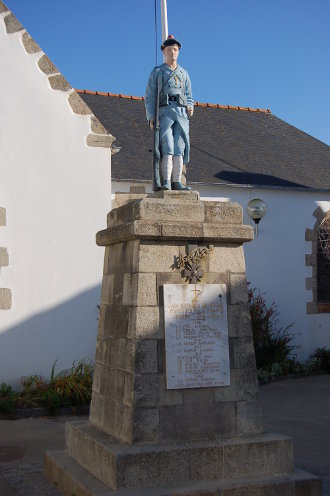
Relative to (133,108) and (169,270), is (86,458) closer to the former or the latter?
(169,270)

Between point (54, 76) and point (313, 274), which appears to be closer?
point (54, 76)

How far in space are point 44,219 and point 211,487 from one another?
5152 mm

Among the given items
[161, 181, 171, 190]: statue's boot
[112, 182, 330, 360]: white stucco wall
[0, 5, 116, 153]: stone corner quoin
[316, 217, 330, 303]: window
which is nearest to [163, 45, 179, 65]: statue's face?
[161, 181, 171, 190]: statue's boot

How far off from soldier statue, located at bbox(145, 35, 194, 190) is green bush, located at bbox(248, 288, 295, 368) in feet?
20.1

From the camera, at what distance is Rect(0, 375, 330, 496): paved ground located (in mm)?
5828

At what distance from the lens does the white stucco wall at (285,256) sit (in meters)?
12.3

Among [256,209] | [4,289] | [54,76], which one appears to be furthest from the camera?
[256,209]

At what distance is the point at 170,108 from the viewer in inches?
230

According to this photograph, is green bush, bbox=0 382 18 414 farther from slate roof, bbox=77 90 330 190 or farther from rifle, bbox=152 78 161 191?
slate roof, bbox=77 90 330 190

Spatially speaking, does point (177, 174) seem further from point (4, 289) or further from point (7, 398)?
point (7, 398)

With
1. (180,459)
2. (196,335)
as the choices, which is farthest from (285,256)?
(180,459)

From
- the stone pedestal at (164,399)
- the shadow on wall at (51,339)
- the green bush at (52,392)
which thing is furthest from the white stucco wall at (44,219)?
the stone pedestal at (164,399)

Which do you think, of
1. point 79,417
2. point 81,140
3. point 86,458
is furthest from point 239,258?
point 81,140

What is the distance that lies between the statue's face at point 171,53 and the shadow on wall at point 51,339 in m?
4.20
